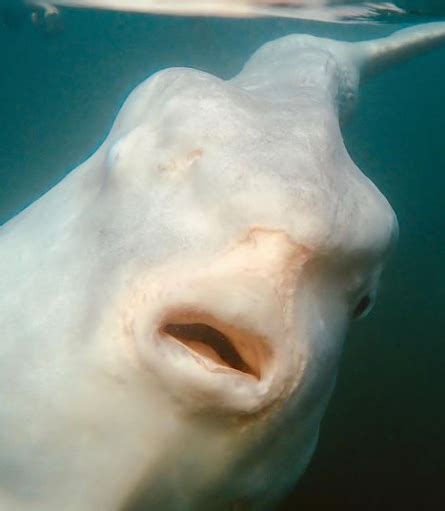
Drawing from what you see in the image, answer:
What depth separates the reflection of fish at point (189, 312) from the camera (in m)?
1.81

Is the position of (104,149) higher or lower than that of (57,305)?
higher

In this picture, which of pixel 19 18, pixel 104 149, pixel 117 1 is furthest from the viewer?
pixel 19 18

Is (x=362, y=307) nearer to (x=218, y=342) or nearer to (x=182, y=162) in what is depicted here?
(x=218, y=342)

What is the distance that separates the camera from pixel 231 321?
176 centimetres

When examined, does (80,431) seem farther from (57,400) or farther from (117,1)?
(117,1)

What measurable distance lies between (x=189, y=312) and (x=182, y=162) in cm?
56

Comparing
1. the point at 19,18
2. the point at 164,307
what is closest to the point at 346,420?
the point at 164,307

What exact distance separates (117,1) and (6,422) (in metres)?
12.4

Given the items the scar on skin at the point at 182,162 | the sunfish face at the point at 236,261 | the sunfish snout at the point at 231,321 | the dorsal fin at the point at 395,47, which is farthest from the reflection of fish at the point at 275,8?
the sunfish snout at the point at 231,321

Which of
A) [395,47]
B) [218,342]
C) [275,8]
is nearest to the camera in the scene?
[218,342]

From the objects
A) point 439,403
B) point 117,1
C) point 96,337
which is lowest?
point 439,403

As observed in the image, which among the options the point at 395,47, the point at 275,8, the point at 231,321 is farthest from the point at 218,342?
the point at 275,8

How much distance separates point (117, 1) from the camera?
13.0m

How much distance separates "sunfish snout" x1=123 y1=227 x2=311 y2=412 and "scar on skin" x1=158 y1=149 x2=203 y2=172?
360 mm
